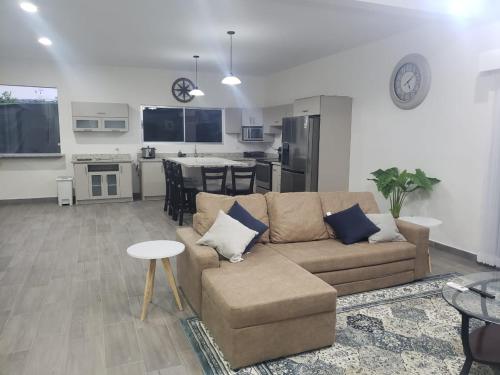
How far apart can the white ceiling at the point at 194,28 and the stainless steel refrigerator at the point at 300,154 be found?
49.1 inches

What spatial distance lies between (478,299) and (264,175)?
19.4 ft

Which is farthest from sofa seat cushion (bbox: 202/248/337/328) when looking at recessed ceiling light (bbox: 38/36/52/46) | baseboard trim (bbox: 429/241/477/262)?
recessed ceiling light (bbox: 38/36/52/46)

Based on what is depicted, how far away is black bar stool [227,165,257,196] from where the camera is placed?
580cm

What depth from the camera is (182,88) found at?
830 centimetres

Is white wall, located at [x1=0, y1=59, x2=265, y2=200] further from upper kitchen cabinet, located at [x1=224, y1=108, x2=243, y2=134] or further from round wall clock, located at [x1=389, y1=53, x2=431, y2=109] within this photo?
round wall clock, located at [x1=389, y1=53, x2=431, y2=109]

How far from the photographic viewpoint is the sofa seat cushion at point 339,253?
3.11 metres

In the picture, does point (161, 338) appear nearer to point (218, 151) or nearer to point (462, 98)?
point (462, 98)

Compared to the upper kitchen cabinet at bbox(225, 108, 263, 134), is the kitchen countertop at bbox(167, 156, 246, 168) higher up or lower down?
lower down

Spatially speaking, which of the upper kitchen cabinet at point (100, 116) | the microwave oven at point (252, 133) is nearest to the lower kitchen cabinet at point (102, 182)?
the upper kitchen cabinet at point (100, 116)

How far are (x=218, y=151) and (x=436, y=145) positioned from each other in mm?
5218

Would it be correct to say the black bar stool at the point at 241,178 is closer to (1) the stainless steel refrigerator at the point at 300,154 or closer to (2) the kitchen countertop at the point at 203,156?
(1) the stainless steel refrigerator at the point at 300,154

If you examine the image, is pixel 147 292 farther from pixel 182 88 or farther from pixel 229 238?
pixel 182 88

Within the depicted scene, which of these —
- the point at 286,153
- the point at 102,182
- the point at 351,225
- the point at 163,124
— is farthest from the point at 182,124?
the point at 351,225

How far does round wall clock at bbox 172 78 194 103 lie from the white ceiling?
1.13 meters
